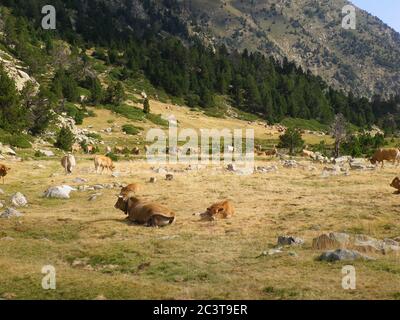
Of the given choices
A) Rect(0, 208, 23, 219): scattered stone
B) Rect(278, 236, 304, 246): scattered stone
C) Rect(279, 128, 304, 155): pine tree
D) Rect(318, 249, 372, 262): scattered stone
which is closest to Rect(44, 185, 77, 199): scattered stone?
Rect(0, 208, 23, 219): scattered stone

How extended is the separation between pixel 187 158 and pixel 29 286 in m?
42.0

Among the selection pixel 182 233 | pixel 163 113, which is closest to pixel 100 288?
pixel 182 233

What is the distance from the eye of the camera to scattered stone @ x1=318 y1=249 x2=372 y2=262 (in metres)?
13.8

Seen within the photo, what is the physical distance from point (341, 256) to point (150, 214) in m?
8.54

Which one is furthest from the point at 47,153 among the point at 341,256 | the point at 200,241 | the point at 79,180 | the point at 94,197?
the point at 341,256

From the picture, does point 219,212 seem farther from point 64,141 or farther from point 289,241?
point 64,141

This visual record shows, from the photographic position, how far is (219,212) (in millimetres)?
20781

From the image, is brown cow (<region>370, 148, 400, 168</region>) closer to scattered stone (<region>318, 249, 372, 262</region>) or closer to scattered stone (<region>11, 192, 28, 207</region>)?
scattered stone (<region>11, 192, 28, 207</region>)

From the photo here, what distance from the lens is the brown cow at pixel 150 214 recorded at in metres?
19.9

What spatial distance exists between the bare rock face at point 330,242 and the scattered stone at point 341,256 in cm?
123

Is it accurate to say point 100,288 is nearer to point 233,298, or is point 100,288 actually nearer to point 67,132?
point 233,298

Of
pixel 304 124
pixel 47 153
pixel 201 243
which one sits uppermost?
pixel 304 124

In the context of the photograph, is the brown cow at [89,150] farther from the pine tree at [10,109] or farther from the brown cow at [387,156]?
the brown cow at [387,156]

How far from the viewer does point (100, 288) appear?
1215 cm
